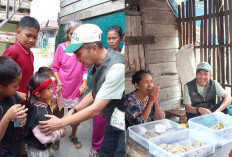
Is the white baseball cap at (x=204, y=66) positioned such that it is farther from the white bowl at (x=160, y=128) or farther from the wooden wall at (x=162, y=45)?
the white bowl at (x=160, y=128)

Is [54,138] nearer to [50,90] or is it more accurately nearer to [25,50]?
[50,90]

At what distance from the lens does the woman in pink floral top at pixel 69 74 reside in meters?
0.96

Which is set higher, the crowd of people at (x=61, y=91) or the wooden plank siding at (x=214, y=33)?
the wooden plank siding at (x=214, y=33)

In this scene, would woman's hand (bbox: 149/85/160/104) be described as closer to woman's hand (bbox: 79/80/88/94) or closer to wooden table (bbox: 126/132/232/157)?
wooden table (bbox: 126/132/232/157)

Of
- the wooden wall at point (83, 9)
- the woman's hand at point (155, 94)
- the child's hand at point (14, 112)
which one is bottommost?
the child's hand at point (14, 112)

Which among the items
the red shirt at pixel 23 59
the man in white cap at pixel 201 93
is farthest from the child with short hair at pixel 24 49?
the man in white cap at pixel 201 93

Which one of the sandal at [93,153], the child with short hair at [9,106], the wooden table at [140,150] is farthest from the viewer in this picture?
the sandal at [93,153]

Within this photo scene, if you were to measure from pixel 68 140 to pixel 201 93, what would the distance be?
0.69 metres

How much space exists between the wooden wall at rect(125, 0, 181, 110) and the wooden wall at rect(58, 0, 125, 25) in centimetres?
19

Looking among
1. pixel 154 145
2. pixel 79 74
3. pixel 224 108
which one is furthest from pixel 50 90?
pixel 224 108

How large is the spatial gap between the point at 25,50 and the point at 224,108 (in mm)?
1001

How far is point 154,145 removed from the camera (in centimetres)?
88


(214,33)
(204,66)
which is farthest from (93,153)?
(214,33)

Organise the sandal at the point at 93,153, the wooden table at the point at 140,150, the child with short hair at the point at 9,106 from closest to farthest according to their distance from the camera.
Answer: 1. the child with short hair at the point at 9,106
2. the wooden table at the point at 140,150
3. the sandal at the point at 93,153
